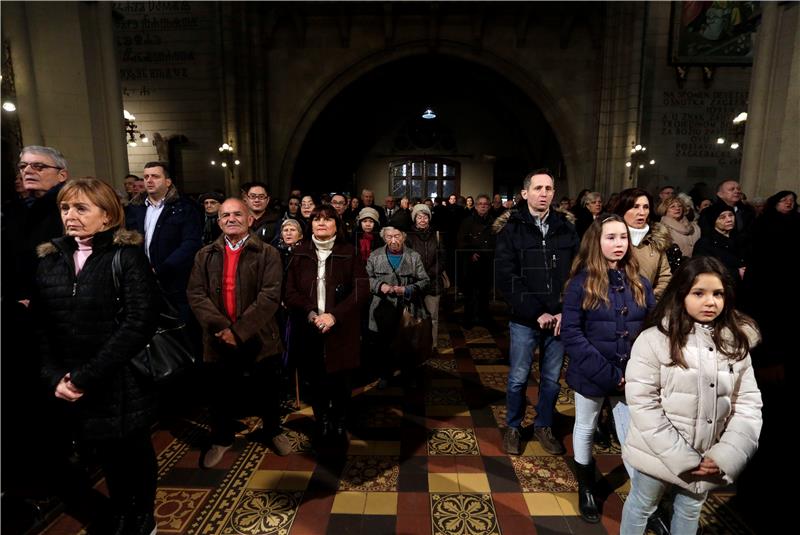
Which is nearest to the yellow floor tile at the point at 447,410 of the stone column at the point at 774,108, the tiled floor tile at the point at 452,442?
the tiled floor tile at the point at 452,442

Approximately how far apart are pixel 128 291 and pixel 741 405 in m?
2.84

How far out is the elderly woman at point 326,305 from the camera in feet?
10.5

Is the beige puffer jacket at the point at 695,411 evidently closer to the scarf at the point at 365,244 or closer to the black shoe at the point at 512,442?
the black shoe at the point at 512,442

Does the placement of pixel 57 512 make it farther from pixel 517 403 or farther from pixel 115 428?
pixel 517 403

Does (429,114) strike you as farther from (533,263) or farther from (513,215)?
(533,263)

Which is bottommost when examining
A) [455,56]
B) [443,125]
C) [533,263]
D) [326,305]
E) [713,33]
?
[326,305]

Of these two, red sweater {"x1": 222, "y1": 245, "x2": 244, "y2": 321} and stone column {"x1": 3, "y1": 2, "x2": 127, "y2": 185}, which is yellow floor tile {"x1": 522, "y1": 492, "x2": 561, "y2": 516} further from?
stone column {"x1": 3, "y1": 2, "x2": 127, "y2": 185}

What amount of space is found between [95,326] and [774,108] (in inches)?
312

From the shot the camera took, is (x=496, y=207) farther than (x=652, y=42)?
No

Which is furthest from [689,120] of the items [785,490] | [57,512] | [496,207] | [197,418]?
[57,512]

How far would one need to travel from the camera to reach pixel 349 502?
105 inches

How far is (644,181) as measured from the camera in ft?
40.7

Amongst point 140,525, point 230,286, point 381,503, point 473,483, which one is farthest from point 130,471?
point 473,483

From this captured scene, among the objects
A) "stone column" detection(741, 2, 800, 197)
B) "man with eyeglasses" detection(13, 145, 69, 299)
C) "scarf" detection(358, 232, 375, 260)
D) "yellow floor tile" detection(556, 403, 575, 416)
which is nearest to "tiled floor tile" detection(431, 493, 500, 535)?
"yellow floor tile" detection(556, 403, 575, 416)
